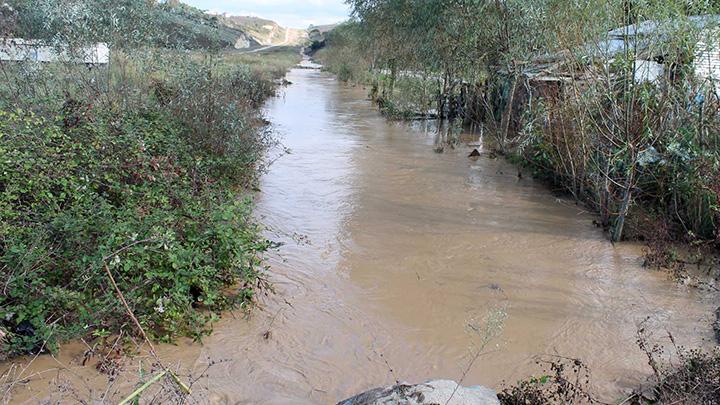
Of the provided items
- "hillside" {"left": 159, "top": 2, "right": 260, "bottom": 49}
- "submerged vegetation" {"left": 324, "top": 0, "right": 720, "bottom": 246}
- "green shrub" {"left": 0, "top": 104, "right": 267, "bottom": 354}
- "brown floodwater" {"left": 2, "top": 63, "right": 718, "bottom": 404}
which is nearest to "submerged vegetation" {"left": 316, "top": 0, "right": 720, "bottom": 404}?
"submerged vegetation" {"left": 324, "top": 0, "right": 720, "bottom": 246}

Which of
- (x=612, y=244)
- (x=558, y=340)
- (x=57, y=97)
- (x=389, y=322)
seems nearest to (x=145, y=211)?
(x=389, y=322)

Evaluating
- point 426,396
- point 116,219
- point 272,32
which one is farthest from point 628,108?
point 272,32

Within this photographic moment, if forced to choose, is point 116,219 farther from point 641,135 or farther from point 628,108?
point 641,135

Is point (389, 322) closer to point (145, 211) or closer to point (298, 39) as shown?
point (145, 211)

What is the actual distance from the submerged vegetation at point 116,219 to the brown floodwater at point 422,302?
1.23ft

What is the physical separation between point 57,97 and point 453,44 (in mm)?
10627

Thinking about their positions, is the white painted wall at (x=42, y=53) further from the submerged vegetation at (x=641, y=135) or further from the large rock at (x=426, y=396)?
the large rock at (x=426, y=396)

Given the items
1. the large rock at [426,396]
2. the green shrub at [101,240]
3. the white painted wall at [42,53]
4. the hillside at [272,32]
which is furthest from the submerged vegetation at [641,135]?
the hillside at [272,32]

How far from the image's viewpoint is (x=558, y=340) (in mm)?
5504

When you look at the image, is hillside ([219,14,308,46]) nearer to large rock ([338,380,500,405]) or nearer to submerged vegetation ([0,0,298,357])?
submerged vegetation ([0,0,298,357])

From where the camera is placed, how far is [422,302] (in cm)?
620

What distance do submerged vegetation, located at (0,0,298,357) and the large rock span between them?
7.04 ft

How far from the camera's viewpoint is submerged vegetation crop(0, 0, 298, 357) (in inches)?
184

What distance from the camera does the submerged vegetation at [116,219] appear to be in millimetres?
4680
